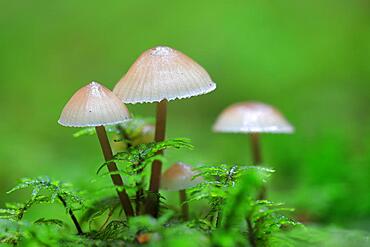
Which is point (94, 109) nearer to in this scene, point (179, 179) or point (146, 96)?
point (146, 96)

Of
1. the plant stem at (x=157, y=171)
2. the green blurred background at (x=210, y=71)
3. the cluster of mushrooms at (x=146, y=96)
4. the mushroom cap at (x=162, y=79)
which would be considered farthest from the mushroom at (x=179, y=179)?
the green blurred background at (x=210, y=71)

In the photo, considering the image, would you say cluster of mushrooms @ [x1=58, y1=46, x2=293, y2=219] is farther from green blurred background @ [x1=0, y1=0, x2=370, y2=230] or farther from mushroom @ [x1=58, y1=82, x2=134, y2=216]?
green blurred background @ [x1=0, y1=0, x2=370, y2=230]

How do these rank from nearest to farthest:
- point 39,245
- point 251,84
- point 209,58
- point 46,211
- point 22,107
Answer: point 39,245, point 46,211, point 22,107, point 251,84, point 209,58

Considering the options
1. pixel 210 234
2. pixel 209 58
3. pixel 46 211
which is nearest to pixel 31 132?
pixel 46 211

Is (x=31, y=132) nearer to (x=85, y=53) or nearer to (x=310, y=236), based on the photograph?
(x=85, y=53)

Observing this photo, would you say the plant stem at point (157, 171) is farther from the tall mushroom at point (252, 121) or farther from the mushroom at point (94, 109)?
the tall mushroom at point (252, 121)

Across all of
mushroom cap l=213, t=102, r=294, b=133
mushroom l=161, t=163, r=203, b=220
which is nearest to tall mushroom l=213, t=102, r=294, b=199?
mushroom cap l=213, t=102, r=294, b=133
